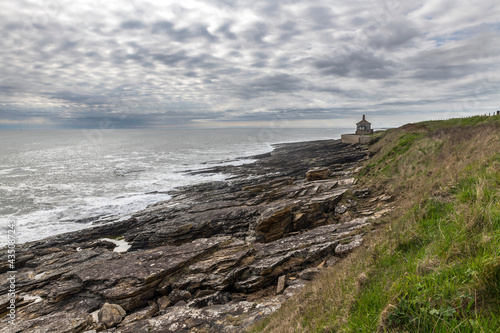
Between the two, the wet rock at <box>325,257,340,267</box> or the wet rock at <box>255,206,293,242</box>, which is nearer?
the wet rock at <box>325,257,340,267</box>

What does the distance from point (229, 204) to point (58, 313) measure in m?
12.7

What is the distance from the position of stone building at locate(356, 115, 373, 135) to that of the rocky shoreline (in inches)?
2167

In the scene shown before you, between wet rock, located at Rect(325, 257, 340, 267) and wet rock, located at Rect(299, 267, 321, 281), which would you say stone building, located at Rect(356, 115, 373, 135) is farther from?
wet rock, located at Rect(299, 267, 321, 281)

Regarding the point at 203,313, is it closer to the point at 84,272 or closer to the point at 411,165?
the point at 84,272

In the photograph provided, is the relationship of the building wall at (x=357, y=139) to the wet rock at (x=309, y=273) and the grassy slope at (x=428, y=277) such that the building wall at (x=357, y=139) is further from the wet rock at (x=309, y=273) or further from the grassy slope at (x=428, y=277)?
the grassy slope at (x=428, y=277)

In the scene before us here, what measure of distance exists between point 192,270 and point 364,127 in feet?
221

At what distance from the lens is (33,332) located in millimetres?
8812

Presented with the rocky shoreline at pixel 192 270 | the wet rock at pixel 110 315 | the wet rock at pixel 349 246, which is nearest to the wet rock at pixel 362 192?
the rocky shoreline at pixel 192 270

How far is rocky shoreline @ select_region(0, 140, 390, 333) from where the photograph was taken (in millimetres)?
8742

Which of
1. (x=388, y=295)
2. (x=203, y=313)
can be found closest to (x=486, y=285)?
(x=388, y=295)

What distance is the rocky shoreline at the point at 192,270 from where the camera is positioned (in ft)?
28.7

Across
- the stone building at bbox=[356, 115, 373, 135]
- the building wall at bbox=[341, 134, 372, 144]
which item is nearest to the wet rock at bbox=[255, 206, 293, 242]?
the building wall at bbox=[341, 134, 372, 144]

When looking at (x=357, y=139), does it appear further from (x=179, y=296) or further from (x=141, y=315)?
(x=141, y=315)

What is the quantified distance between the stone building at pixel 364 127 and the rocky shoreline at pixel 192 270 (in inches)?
2167
